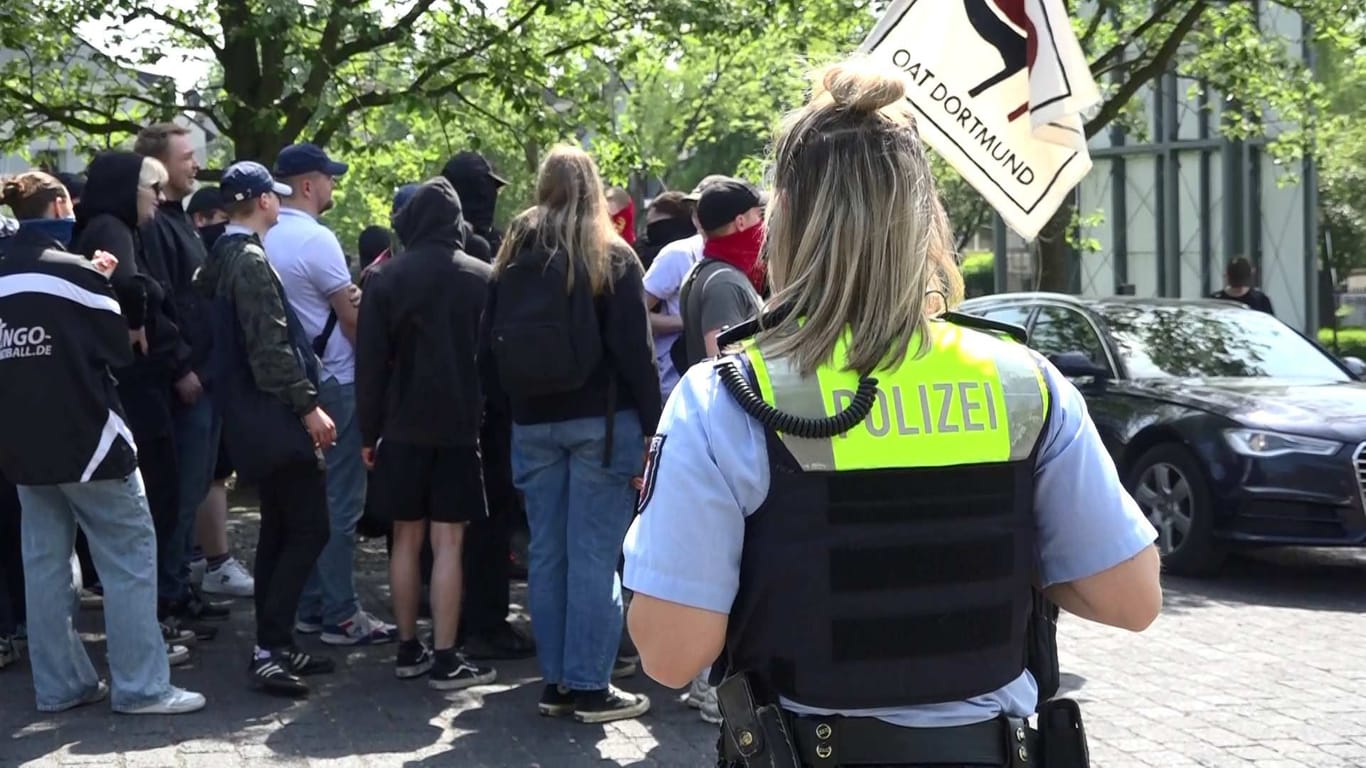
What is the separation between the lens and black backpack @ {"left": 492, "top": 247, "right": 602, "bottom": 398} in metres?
5.96

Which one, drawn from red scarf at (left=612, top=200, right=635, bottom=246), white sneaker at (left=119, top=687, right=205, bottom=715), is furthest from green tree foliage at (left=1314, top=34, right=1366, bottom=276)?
white sneaker at (left=119, top=687, right=205, bottom=715)

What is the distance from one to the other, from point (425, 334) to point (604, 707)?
60.3 inches

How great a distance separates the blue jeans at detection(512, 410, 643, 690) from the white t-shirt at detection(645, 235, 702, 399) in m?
1.11

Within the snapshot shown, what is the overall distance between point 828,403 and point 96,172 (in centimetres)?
542

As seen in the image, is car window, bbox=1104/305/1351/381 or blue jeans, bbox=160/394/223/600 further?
car window, bbox=1104/305/1351/381

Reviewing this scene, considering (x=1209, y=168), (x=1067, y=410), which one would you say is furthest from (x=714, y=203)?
(x=1209, y=168)

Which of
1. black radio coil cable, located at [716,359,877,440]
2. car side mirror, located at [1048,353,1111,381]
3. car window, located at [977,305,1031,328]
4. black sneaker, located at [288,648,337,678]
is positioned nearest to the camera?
black radio coil cable, located at [716,359,877,440]

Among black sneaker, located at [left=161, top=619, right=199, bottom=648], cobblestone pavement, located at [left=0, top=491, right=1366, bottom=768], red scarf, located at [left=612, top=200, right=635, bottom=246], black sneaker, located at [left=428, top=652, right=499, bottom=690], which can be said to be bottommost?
cobblestone pavement, located at [left=0, top=491, right=1366, bottom=768]

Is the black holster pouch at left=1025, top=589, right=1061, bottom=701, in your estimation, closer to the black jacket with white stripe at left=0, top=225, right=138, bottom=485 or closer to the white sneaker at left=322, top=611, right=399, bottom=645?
the black jacket with white stripe at left=0, top=225, right=138, bottom=485

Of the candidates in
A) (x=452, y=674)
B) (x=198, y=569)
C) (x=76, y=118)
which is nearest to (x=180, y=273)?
(x=198, y=569)

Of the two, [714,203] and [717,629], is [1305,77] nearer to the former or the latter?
[714,203]

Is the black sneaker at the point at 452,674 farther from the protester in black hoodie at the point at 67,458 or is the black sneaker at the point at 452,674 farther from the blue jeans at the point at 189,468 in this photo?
the blue jeans at the point at 189,468

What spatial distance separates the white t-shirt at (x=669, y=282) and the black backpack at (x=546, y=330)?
1.20 meters

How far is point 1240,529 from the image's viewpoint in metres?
9.23
